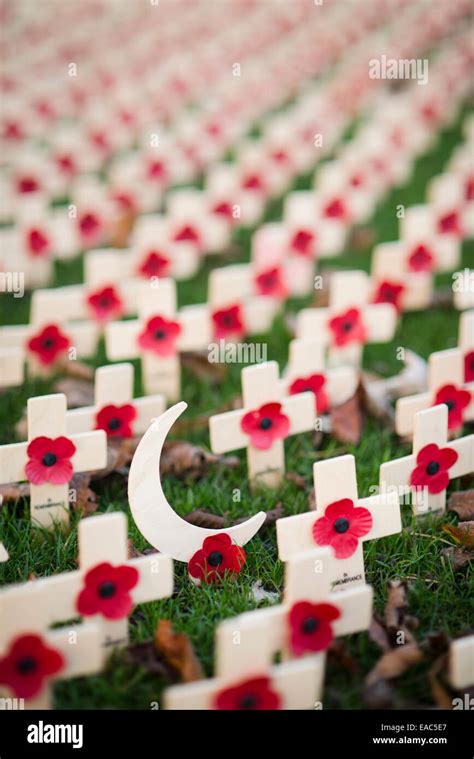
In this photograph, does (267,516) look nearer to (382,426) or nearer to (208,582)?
(208,582)

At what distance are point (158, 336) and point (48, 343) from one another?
44 centimetres

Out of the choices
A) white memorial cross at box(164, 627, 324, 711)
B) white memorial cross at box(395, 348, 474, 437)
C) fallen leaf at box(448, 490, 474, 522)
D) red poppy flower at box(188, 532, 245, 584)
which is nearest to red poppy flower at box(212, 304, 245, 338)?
white memorial cross at box(395, 348, 474, 437)

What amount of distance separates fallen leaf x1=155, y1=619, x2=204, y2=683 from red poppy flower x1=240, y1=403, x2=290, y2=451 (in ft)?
2.50

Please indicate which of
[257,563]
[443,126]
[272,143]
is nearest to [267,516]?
[257,563]

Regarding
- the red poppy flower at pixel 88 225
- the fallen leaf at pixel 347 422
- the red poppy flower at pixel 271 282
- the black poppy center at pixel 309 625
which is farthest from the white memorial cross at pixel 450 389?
the red poppy flower at pixel 88 225

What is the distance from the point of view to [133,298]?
3.73 metres

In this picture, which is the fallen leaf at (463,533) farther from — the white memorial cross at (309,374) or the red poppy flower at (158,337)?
the red poppy flower at (158,337)

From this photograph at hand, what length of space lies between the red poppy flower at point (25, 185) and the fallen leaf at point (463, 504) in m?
3.54

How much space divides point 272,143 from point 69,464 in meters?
3.87

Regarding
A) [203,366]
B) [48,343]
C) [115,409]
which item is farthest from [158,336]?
[115,409]

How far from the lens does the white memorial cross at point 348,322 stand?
11.0ft

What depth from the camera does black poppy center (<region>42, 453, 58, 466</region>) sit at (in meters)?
2.37

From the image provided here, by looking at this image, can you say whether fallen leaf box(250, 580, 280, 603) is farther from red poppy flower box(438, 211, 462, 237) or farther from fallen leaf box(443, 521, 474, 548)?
red poppy flower box(438, 211, 462, 237)

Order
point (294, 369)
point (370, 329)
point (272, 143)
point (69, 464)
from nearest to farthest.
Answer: point (69, 464), point (294, 369), point (370, 329), point (272, 143)
